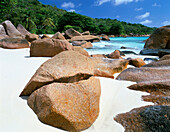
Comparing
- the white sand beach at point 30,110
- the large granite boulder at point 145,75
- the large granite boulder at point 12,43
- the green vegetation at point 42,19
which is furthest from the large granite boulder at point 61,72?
the green vegetation at point 42,19

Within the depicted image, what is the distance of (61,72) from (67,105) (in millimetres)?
470

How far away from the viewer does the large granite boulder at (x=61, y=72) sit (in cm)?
167

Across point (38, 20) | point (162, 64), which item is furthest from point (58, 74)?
point (38, 20)

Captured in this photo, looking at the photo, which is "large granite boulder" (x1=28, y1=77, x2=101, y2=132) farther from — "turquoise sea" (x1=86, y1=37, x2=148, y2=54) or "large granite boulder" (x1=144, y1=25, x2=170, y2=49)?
"large granite boulder" (x1=144, y1=25, x2=170, y2=49)

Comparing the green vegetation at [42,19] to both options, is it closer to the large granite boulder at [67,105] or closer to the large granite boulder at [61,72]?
the large granite boulder at [61,72]

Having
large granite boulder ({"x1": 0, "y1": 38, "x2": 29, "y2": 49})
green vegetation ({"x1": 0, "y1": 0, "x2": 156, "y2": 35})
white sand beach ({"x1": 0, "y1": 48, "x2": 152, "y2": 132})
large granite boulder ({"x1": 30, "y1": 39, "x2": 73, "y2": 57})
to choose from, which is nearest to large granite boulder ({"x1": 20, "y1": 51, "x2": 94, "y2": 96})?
white sand beach ({"x1": 0, "y1": 48, "x2": 152, "y2": 132})

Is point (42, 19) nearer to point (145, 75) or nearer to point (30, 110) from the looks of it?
point (145, 75)

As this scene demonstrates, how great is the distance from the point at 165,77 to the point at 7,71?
2942mm

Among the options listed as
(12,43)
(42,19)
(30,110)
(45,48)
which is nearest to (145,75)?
(30,110)

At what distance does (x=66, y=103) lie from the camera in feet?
4.66

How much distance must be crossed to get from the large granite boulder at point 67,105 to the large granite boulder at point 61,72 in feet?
0.40

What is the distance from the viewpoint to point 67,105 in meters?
1.41

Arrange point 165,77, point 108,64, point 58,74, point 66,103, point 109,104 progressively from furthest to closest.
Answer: point 108,64, point 165,77, point 109,104, point 58,74, point 66,103

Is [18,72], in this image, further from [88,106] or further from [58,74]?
[88,106]
